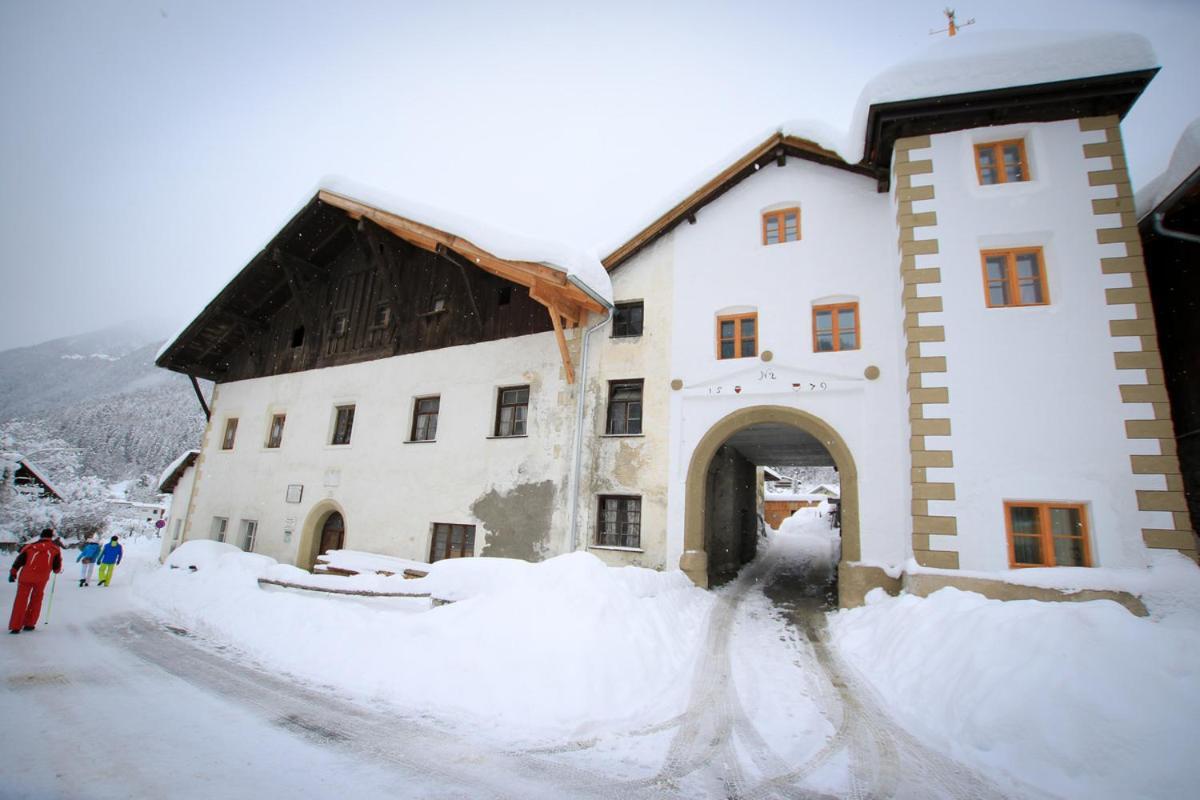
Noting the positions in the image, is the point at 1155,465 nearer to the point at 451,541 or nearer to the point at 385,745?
the point at 385,745

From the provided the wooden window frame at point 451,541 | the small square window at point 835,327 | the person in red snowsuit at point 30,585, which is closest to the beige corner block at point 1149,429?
the small square window at point 835,327

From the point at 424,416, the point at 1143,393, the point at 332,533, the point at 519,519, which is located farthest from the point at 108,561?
the point at 1143,393

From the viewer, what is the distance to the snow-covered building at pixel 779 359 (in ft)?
27.5

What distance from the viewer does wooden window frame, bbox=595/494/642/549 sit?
1235 centimetres

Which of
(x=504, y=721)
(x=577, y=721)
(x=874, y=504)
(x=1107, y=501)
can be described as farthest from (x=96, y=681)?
(x=1107, y=501)

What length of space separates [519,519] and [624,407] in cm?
394

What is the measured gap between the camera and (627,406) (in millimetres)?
13164

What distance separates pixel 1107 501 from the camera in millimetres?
7766

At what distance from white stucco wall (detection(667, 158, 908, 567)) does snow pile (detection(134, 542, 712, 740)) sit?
13.6 ft

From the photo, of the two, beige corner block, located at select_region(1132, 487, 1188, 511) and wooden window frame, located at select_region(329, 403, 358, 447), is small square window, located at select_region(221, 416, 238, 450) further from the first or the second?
beige corner block, located at select_region(1132, 487, 1188, 511)

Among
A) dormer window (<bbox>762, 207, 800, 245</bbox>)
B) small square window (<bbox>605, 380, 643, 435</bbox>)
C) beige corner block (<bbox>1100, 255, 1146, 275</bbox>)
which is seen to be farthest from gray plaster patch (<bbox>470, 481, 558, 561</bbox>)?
beige corner block (<bbox>1100, 255, 1146, 275</bbox>)

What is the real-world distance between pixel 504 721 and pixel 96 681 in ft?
16.2

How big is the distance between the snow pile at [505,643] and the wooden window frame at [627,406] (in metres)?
3.97

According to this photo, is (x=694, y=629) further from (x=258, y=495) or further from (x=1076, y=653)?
(x=258, y=495)
